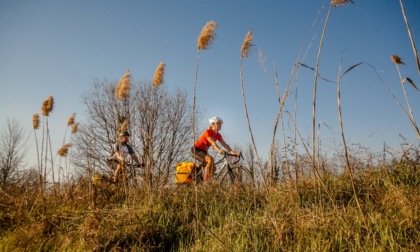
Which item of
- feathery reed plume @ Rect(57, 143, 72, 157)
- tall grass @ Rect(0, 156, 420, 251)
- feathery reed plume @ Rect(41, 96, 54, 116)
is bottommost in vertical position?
tall grass @ Rect(0, 156, 420, 251)

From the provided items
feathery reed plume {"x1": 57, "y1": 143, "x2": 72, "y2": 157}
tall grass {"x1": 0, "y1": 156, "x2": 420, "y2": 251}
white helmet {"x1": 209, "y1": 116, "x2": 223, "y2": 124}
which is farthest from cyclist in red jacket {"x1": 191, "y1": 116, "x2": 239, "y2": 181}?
feathery reed plume {"x1": 57, "y1": 143, "x2": 72, "y2": 157}

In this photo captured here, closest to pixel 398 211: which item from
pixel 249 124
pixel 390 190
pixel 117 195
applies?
pixel 390 190

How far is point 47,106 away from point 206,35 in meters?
2.58

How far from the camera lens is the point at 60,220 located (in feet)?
9.31

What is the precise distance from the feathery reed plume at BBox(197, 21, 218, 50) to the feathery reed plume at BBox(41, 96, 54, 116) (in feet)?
8.10

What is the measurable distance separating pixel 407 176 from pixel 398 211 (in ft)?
4.53

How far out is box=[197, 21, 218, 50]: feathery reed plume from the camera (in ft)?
7.71

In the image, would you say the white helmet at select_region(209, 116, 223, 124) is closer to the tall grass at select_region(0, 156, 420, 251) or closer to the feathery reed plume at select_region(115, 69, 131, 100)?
the tall grass at select_region(0, 156, 420, 251)

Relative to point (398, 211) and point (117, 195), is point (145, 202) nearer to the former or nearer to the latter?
point (117, 195)

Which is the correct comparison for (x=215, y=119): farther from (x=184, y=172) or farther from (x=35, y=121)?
(x=35, y=121)

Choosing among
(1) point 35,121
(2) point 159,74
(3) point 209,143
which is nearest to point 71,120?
(1) point 35,121

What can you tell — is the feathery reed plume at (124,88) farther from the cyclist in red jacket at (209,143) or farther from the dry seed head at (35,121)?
the cyclist in red jacket at (209,143)

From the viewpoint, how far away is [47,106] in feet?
11.6

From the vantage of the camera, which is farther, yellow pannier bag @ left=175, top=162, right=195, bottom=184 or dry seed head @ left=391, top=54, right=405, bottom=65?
yellow pannier bag @ left=175, top=162, right=195, bottom=184
